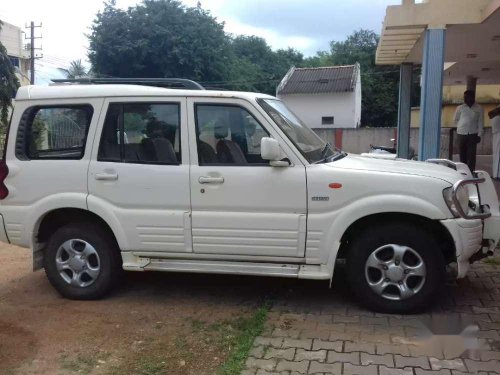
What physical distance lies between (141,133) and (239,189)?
41.6 inches

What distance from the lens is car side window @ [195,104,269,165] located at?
4.60 m

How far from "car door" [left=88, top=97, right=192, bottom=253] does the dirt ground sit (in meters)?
0.57

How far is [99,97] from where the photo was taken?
4836mm

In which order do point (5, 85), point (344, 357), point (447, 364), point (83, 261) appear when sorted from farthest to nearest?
point (5, 85), point (83, 261), point (344, 357), point (447, 364)

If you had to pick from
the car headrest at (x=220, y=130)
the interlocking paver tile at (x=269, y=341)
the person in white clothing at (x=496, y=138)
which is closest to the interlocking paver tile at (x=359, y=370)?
the interlocking paver tile at (x=269, y=341)

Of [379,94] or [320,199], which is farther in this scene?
[379,94]

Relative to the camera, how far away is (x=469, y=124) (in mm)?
10461

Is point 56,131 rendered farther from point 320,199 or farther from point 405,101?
point 405,101

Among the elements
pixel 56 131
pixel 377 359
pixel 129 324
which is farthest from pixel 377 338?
pixel 56 131

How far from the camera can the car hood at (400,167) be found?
4352 mm

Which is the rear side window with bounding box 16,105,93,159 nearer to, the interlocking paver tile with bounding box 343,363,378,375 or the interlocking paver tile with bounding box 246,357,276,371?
the interlocking paver tile with bounding box 246,357,276,371

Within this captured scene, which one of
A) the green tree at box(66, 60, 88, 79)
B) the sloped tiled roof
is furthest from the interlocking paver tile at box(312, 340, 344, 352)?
the green tree at box(66, 60, 88, 79)

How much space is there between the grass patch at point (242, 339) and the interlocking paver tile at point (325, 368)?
1.51 feet

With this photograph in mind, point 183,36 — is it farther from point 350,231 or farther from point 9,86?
point 350,231
